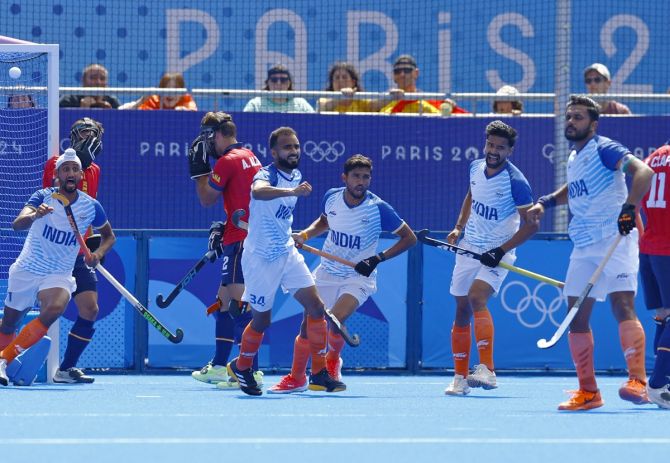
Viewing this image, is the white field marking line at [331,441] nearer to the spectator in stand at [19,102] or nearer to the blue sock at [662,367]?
the blue sock at [662,367]

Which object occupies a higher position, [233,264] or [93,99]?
[93,99]

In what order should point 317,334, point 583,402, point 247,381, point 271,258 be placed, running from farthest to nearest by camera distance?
point 317,334 < point 247,381 < point 271,258 < point 583,402

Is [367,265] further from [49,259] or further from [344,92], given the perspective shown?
[344,92]

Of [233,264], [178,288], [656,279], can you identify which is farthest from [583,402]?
[178,288]

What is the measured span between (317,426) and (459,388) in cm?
251

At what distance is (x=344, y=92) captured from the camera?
12.0 m

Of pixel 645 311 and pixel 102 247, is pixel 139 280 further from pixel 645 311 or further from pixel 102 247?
pixel 645 311

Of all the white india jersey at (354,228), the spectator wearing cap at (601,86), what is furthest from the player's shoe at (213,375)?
the spectator wearing cap at (601,86)

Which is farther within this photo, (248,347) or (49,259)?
(49,259)

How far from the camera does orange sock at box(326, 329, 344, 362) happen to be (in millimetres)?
9055

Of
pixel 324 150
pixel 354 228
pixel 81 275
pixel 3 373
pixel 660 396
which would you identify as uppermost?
pixel 324 150

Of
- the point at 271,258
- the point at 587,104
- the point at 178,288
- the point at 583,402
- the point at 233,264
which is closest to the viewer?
the point at 583,402

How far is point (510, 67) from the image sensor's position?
15.1 metres

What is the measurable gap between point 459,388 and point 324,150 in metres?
3.39
